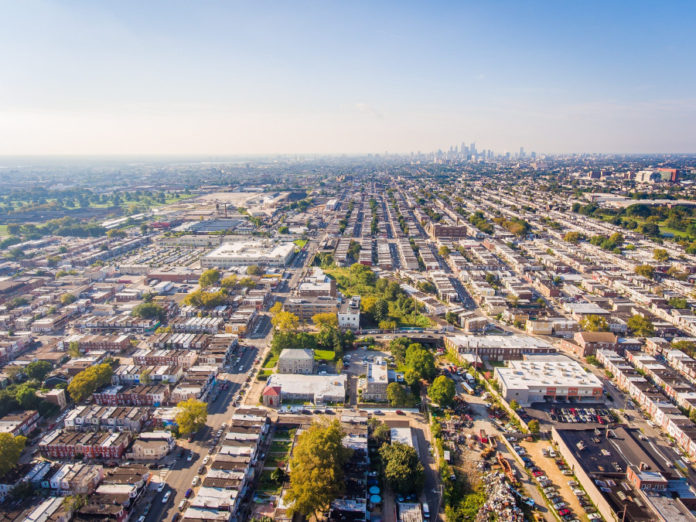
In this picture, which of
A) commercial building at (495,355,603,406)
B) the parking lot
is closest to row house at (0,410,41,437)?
commercial building at (495,355,603,406)

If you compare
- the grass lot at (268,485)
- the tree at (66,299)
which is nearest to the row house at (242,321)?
the grass lot at (268,485)

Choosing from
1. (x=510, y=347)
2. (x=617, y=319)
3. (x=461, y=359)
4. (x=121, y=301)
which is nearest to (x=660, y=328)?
(x=617, y=319)

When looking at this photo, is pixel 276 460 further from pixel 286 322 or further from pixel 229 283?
pixel 229 283

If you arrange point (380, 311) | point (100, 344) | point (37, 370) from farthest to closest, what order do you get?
point (380, 311) < point (100, 344) < point (37, 370)

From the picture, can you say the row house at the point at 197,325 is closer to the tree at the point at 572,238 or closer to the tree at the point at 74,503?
the tree at the point at 74,503

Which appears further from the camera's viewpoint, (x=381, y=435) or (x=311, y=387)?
(x=311, y=387)

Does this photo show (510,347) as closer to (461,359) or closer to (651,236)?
(461,359)

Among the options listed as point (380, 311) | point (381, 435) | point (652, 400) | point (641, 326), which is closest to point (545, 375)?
point (652, 400)
